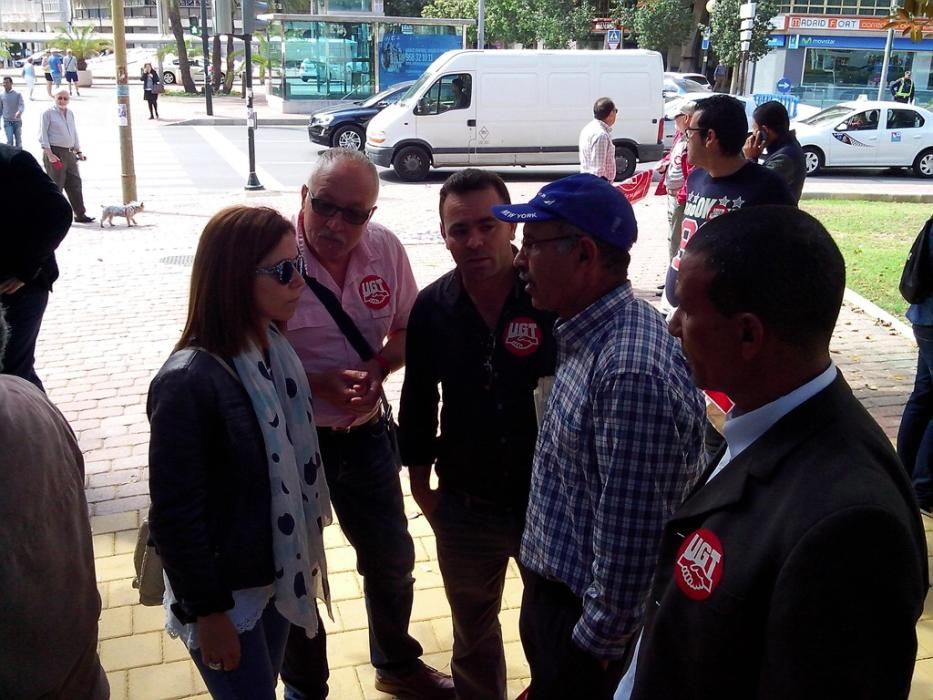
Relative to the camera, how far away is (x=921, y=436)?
14.7 feet

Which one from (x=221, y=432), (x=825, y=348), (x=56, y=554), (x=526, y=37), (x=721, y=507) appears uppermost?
(x=526, y=37)

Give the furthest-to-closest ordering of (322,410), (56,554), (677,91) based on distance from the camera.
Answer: (677,91) < (322,410) < (56,554)

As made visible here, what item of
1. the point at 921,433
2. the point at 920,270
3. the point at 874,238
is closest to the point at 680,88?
the point at 874,238

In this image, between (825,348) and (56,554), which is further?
(56,554)

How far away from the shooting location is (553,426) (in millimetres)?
2115

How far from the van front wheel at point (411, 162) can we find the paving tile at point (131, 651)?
14879 millimetres

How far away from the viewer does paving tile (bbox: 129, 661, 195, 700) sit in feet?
10.3

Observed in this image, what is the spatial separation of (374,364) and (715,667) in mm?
1934

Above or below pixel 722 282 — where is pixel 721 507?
below

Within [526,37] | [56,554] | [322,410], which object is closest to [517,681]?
[322,410]

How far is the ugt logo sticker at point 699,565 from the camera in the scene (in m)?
1.36

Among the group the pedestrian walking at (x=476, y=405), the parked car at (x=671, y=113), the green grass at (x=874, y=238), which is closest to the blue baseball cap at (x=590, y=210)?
the pedestrian walking at (x=476, y=405)

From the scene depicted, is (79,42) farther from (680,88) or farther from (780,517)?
(780,517)

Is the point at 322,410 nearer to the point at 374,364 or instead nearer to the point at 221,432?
the point at 374,364
